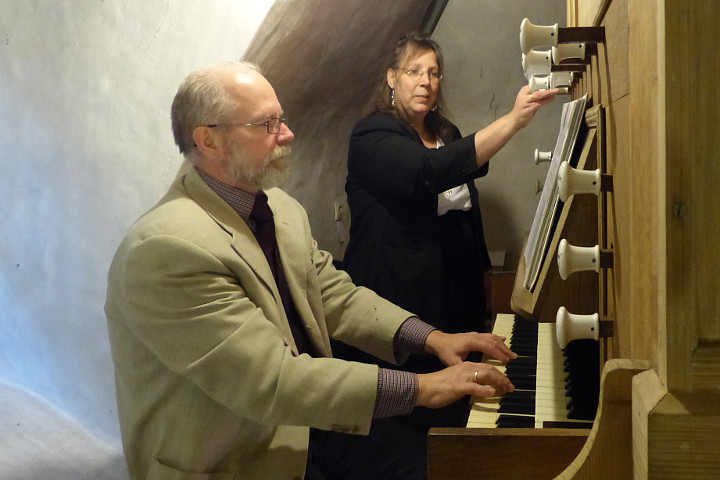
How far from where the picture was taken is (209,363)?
4.22 feet

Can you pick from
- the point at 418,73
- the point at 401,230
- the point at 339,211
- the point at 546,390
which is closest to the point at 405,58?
the point at 418,73

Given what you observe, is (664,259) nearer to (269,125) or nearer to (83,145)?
(269,125)

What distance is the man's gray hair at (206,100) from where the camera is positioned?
1.54 meters

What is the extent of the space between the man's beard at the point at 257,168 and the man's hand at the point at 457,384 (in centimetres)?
51

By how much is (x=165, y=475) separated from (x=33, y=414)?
4.18 feet

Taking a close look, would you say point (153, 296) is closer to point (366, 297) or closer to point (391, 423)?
point (366, 297)

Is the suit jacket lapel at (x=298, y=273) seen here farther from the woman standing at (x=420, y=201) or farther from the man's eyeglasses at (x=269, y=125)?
the woman standing at (x=420, y=201)

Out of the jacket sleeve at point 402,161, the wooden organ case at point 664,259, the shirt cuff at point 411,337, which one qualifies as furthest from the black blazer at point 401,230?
the wooden organ case at point 664,259

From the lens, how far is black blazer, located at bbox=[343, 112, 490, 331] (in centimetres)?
226

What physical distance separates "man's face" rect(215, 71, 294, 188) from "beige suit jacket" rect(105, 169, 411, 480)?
0.09 metres

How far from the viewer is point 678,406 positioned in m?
0.65

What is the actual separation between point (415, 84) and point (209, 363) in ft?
4.68

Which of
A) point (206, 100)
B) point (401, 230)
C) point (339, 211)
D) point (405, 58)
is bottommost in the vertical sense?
point (339, 211)

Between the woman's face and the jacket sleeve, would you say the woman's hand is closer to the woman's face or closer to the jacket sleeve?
the jacket sleeve
